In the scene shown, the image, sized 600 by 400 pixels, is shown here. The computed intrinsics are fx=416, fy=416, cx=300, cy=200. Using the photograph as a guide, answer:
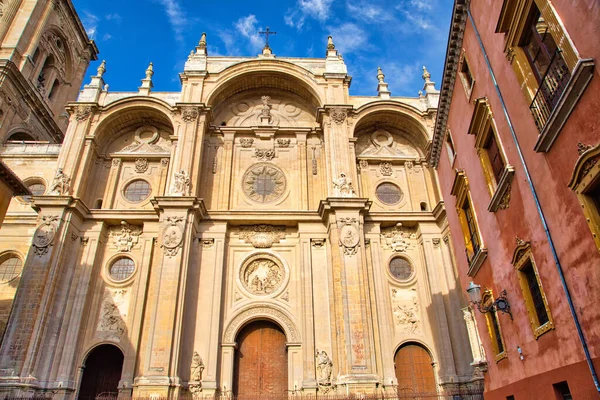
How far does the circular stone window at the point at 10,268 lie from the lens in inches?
773

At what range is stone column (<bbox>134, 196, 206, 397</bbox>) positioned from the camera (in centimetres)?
1534

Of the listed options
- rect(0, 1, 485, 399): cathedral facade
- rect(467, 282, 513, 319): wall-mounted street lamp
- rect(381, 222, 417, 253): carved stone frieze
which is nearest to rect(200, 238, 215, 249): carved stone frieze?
rect(0, 1, 485, 399): cathedral facade

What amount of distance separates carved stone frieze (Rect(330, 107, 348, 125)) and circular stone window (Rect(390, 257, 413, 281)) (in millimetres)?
7631

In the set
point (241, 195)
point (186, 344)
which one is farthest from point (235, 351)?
point (241, 195)

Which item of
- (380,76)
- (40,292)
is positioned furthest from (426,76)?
(40,292)

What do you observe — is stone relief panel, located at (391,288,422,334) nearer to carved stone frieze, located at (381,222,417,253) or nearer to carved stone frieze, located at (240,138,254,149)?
carved stone frieze, located at (381,222,417,253)

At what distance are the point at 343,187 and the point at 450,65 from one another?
8143 millimetres

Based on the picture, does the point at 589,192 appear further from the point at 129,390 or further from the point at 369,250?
the point at 129,390

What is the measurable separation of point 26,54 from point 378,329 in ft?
91.5

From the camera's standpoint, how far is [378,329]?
60.1 ft

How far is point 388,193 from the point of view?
22453 millimetres

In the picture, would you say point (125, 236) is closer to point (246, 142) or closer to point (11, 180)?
point (11, 180)

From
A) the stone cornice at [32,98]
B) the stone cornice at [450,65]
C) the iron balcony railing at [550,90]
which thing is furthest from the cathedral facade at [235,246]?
the iron balcony railing at [550,90]

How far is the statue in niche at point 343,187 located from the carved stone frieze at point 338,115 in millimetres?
3395
